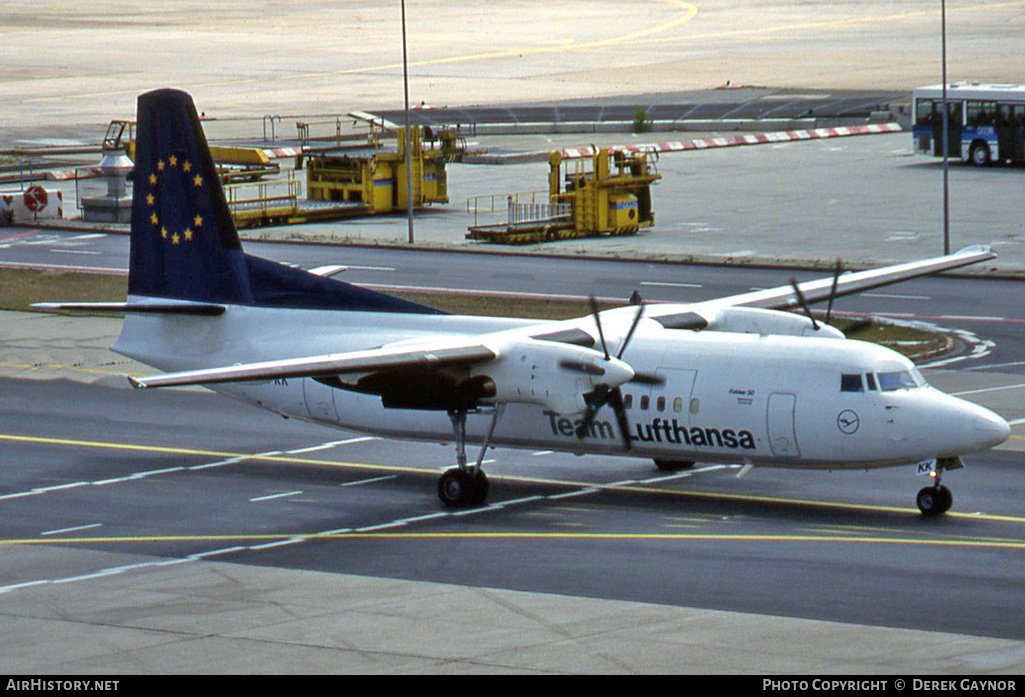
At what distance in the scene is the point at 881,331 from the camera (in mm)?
53156

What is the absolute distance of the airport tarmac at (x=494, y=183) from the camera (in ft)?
82.1


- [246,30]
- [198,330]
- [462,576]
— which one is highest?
[246,30]

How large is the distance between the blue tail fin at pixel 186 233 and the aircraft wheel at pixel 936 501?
12821 mm

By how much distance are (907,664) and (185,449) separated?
21.3m

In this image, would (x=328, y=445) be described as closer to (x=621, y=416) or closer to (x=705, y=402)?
(x=621, y=416)

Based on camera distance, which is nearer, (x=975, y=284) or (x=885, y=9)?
(x=975, y=284)

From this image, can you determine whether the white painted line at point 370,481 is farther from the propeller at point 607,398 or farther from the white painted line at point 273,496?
the propeller at point 607,398

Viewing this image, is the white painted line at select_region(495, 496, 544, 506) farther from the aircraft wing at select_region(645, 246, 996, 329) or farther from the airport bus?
the airport bus

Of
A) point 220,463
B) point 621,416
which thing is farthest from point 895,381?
point 220,463

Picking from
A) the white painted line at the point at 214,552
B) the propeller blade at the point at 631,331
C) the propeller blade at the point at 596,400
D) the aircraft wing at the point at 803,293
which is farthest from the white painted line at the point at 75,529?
the aircraft wing at the point at 803,293

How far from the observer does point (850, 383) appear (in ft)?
109

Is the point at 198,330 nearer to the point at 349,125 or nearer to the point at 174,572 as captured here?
the point at 174,572

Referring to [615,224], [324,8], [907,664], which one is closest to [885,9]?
[324,8]

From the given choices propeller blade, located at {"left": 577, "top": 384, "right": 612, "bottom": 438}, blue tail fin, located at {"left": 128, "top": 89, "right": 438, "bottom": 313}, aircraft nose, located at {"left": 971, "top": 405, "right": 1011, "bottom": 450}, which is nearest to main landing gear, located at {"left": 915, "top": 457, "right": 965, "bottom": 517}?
aircraft nose, located at {"left": 971, "top": 405, "right": 1011, "bottom": 450}
